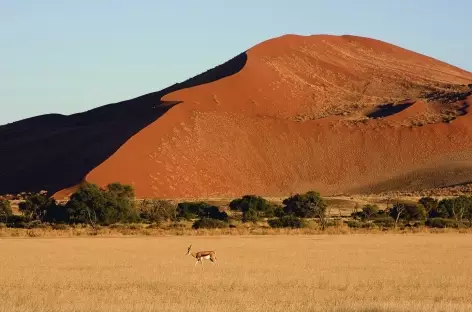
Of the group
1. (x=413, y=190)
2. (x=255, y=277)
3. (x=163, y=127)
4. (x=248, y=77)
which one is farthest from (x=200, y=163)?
(x=255, y=277)

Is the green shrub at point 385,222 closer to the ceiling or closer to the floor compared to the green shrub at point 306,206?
closer to the floor

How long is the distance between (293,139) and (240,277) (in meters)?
77.4

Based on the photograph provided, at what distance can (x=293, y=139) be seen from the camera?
98688 millimetres

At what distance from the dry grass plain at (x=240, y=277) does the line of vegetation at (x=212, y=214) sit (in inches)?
581

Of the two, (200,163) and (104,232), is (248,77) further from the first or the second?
(104,232)

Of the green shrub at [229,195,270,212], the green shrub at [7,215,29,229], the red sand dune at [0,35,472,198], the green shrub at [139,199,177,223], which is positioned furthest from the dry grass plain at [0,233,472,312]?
the red sand dune at [0,35,472,198]

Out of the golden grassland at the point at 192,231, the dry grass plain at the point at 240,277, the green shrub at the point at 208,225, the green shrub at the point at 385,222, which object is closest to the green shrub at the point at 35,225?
the golden grassland at the point at 192,231

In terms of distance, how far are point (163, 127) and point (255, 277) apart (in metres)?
75.7

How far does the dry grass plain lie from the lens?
16375 millimetres

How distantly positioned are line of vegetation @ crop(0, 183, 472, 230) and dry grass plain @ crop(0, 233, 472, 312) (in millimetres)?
14753

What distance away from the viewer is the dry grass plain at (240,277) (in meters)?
16.4

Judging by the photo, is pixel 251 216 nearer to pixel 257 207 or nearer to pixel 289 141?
pixel 257 207

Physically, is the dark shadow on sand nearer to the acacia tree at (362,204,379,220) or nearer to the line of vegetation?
the line of vegetation

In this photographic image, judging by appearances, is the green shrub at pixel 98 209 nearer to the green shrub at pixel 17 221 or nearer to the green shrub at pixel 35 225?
the green shrub at pixel 35 225
